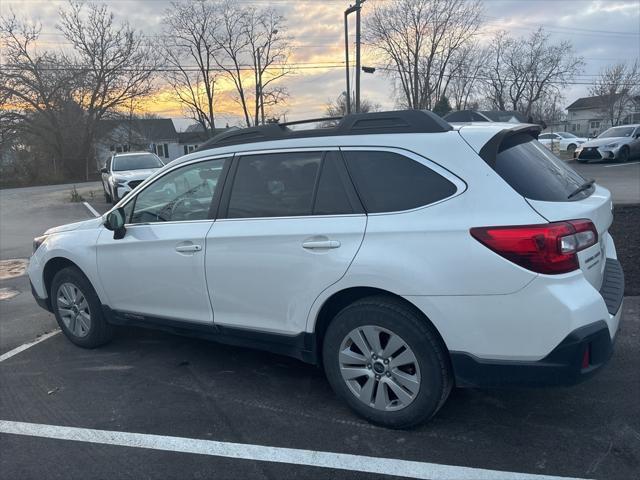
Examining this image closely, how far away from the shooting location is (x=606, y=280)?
10.1 feet

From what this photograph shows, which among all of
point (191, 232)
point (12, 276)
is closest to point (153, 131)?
point (12, 276)

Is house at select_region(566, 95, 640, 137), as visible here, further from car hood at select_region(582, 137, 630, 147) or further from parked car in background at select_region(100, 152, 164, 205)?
parked car in background at select_region(100, 152, 164, 205)

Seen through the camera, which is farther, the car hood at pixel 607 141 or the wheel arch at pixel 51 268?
the car hood at pixel 607 141

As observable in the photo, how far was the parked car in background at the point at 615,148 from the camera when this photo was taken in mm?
20984

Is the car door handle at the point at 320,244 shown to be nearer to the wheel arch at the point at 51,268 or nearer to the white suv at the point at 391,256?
the white suv at the point at 391,256

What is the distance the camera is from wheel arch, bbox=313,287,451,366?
9.40 feet

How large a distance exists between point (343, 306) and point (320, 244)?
419 mm

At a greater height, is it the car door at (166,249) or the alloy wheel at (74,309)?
the car door at (166,249)

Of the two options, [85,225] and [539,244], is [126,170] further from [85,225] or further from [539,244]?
[539,244]

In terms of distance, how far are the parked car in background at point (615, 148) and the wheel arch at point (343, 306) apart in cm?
2176

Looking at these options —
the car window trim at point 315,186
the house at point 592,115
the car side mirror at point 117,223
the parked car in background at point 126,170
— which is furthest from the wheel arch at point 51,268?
the house at point 592,115

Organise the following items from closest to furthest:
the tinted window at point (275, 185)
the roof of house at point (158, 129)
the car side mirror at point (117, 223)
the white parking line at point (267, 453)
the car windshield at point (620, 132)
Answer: the white parking line at point (267, 453) < the tinted window at point (275, 185) < the car side mirror at point (117, 223) < the car windshield at point (620, 132) < the roof of house at point (158, 129)

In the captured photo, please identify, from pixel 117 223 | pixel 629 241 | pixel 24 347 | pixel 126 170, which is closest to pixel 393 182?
pixel 117 223

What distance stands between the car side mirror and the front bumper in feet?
8.91
